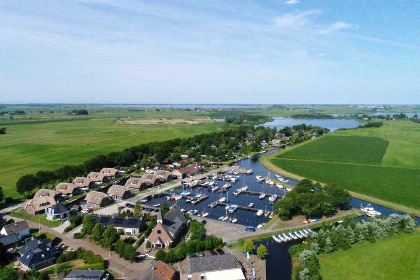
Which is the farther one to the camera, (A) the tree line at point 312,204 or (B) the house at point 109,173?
(B) the house at point 109,173

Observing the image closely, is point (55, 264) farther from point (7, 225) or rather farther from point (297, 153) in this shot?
point (297, 153)

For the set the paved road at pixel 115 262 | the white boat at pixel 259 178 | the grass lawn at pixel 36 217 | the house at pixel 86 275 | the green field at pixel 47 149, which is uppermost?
the green field at pixel 47 149

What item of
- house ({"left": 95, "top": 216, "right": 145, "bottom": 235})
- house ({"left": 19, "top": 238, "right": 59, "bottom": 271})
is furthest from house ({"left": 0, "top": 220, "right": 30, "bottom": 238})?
house ({"left": 95, "top": 216, "right": 145, "bottom": 235})

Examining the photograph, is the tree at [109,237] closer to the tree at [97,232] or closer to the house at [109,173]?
the tree at [97,232]

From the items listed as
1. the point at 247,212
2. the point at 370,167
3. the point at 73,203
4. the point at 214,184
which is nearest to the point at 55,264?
the point at 73,203

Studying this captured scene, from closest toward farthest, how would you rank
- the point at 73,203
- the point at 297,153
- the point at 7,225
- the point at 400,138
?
the point at 7,225, the point at 73,203, the point at 297,153, the point at 400,138

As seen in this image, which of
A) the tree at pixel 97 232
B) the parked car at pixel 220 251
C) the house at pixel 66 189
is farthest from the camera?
the house at pixel 66 189

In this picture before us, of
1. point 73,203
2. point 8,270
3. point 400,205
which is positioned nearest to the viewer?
point 8,270

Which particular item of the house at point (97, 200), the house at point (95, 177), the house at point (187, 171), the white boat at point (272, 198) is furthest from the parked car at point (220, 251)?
the house at point (95, 177)
